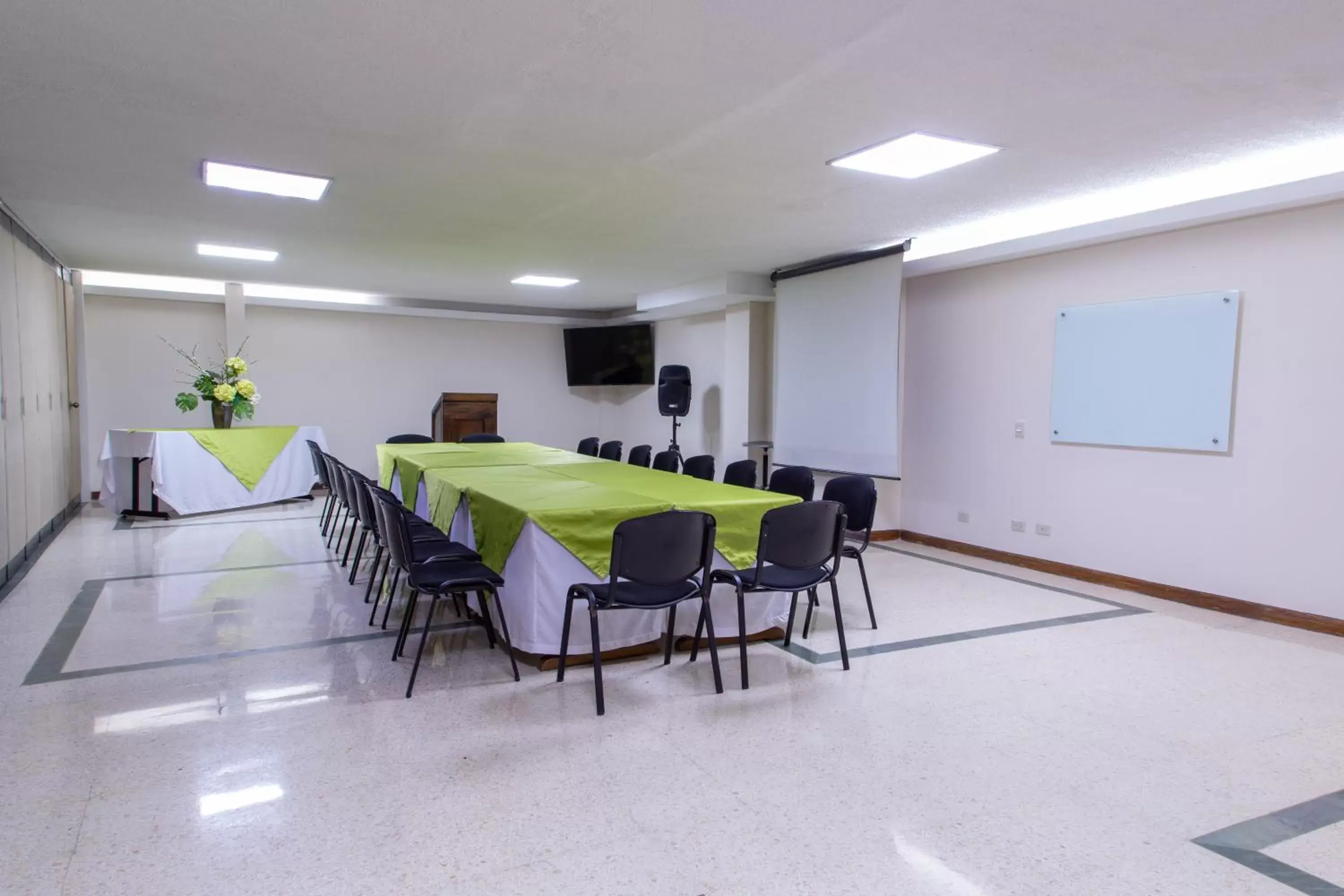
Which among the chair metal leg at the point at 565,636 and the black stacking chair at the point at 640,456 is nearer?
the chair metal leg at the point at 565,636

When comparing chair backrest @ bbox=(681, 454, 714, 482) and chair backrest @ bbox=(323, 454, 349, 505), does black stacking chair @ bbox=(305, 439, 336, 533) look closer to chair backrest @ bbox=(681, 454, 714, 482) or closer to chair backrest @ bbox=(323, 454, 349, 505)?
chair backrest @ bbox=(323, 454, 349, 505)

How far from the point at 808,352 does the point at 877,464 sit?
139 cm

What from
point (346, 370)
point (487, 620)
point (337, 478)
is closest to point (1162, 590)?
point (487, 620)

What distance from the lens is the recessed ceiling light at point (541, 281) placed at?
8.71 metres

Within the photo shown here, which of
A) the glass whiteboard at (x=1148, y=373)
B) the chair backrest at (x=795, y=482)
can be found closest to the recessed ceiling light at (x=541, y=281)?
the chair backrest at (x=795, y=482)

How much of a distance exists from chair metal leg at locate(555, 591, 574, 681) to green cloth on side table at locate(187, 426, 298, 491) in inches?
241

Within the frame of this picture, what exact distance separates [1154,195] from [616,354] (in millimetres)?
7534

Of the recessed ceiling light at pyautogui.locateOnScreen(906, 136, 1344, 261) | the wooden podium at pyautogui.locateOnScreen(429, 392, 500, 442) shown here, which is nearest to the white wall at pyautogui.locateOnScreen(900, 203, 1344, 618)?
the recessed ceiling light at pyautogui.locateOnScreen(906, 136, 1344, 261)

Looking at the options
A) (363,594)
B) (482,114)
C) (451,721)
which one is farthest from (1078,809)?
(363,594)

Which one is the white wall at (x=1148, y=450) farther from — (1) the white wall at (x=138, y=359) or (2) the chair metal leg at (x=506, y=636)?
(1) the white wall at (x=138, y=359)

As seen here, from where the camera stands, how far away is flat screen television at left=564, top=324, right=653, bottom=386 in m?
11.5

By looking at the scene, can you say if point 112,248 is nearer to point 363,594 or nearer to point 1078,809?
point 363,594

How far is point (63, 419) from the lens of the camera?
7898 mm

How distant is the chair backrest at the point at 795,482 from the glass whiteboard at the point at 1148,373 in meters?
2.12
